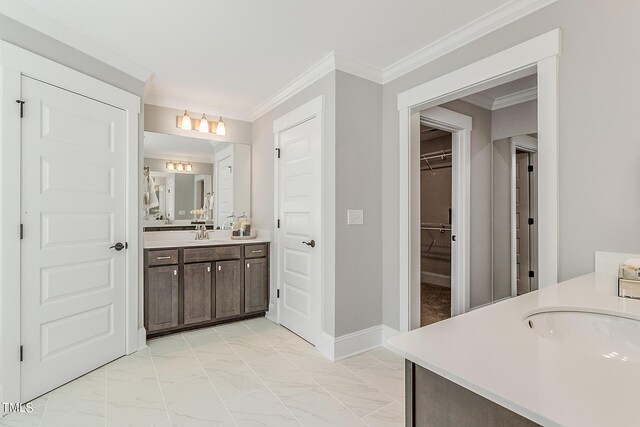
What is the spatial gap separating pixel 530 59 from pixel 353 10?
111 centimetres

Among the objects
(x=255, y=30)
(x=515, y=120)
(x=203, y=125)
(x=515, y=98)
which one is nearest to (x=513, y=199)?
(x=515, y=120)

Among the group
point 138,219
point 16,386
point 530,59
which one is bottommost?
point 16,386

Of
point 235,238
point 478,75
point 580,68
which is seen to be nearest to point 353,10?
point 478,75

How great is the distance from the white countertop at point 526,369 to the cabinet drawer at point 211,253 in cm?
274

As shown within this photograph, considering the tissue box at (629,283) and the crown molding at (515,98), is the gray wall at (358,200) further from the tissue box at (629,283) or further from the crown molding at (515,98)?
the tissue box at (629,283)

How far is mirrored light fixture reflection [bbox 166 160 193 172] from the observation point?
3715mm

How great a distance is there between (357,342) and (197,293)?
1.65 m

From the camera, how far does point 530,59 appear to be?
189 centimetres

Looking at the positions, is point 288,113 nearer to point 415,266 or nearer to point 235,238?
point 235,238

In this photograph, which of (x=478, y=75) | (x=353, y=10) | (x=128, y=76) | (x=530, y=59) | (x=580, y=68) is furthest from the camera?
(x=128, y=76)

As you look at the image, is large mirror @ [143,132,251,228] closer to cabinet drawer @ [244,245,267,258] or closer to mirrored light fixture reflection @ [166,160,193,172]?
mirrored light fixture reflection @ [166,160,193,172]

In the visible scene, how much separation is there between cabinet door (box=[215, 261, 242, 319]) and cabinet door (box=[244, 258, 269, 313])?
81 mm

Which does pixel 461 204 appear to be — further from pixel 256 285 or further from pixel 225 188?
pixel 225 188

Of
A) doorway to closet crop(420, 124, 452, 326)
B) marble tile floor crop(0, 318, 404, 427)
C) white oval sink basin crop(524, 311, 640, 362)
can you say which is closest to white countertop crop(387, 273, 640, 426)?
white oval sink basin crop(524, 311, 640, 362)
